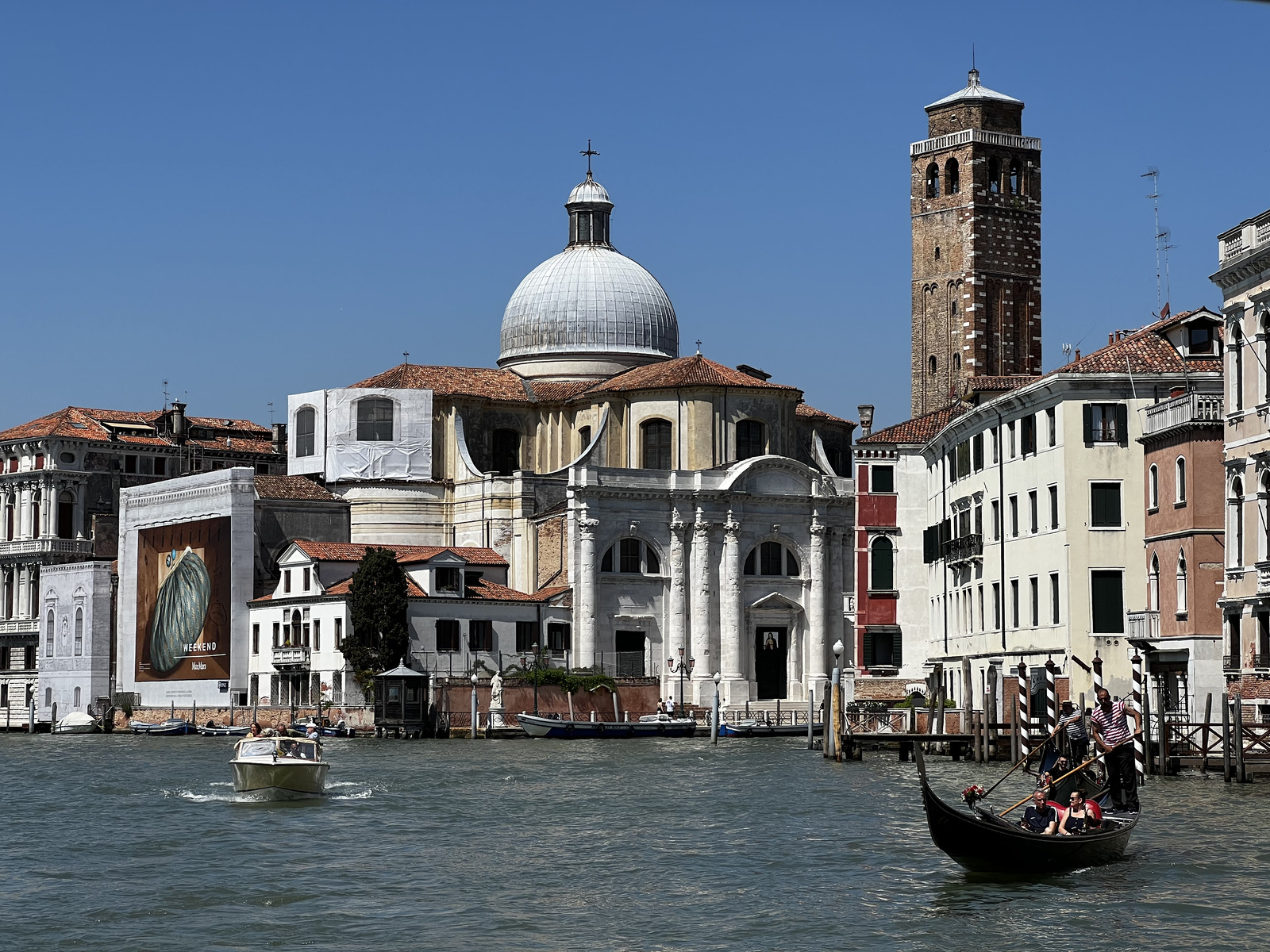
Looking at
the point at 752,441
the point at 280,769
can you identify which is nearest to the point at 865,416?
the point at 752,441

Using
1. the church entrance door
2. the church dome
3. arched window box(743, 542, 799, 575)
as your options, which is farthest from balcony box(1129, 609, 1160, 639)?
the church dome

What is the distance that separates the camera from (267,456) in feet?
281

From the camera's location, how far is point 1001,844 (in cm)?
2286

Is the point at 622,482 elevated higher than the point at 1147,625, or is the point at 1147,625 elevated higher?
the point at 622,482

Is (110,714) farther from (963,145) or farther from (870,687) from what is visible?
(963,145)

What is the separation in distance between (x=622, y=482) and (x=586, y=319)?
1115 centimetres

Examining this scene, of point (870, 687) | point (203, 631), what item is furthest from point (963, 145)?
A: point (203, 631)

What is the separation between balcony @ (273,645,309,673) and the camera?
211 ft

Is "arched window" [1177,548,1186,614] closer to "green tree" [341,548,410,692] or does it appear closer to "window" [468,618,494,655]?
"green tree" [341,548,410,692]

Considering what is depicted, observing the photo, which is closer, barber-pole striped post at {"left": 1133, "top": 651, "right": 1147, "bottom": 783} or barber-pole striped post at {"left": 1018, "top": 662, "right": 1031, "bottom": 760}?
barber-pole striped post at {"left": 1133, "top": 651, "right": 1147, "bottom": 783}

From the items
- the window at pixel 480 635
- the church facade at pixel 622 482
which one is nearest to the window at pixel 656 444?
the church facade at pixel 622 482

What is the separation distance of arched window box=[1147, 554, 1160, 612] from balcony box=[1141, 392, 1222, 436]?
7.87 feet

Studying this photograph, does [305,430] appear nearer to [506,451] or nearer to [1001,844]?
[506,451]

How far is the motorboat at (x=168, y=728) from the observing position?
64188mm
